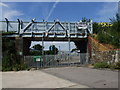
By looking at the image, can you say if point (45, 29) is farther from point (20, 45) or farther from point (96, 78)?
point (96, 78)

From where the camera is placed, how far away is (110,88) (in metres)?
8.35

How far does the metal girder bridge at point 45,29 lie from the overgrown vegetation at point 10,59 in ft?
7.79

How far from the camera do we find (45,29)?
26375mm

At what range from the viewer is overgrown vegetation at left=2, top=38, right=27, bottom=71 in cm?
2164

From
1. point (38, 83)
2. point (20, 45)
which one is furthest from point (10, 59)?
point (38, 83)

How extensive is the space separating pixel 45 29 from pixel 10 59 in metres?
6.89

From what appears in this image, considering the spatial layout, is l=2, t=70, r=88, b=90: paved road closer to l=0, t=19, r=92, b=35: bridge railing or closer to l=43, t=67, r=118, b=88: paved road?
l=43, t=67, r=118, b=88: paved road

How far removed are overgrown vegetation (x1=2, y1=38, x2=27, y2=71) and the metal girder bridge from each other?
2375 millimetres

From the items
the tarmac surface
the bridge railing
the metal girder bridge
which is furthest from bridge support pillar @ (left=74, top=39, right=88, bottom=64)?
the tarmac surface

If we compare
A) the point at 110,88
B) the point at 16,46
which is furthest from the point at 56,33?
the point at 110,88

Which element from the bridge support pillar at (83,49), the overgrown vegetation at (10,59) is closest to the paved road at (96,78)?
the overgrown vegetation at (10,59)

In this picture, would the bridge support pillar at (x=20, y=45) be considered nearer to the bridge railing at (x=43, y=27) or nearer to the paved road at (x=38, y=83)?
the bridge railing at (x=43, y=27)

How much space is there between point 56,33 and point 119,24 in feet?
39.4

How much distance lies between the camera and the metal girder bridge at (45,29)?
2591cm
